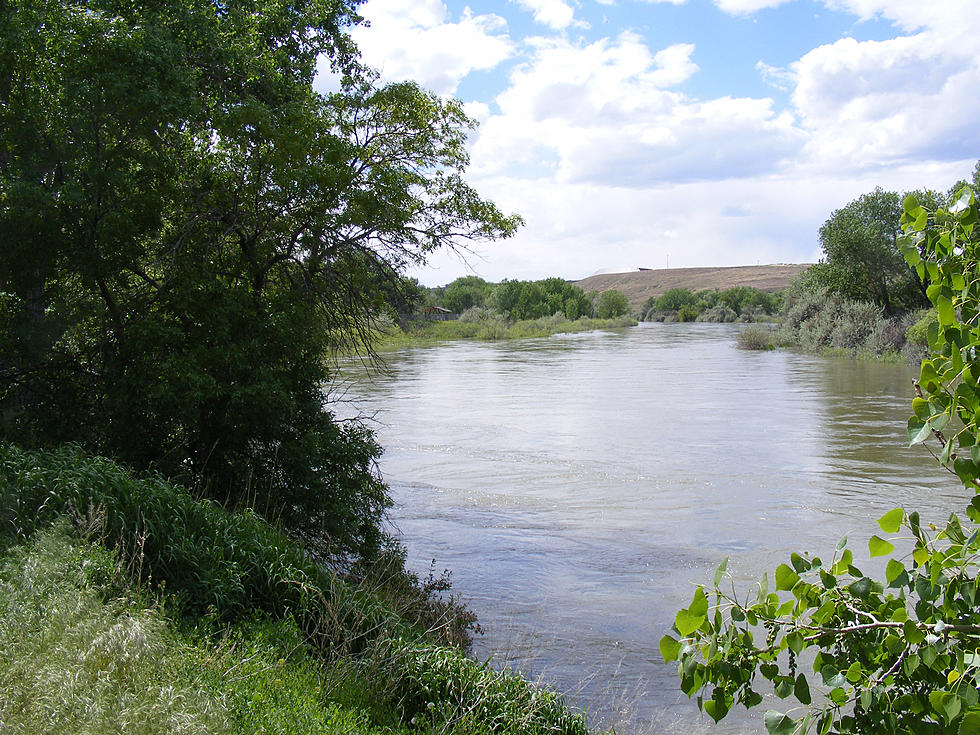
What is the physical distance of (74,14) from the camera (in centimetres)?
1002

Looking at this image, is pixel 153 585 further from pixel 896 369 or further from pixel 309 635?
pixel 896 369

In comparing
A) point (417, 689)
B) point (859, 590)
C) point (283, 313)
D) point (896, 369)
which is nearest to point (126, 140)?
point (283, 313)

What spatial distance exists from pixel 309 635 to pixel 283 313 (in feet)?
16.5

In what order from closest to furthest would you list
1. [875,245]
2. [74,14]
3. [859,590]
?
1. [859,590]
2. [74,14]
3. [875,245]

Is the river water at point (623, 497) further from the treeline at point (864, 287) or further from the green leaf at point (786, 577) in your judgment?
the treeline at point (864, 287)

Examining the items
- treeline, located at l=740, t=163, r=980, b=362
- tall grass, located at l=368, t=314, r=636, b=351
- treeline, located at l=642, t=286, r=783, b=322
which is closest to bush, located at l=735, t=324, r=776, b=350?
treeline, located at l=740, t=163, r=980, b=362

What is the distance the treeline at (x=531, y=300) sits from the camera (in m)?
96.4

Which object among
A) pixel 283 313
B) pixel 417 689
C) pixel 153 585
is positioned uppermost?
pixel 283 313

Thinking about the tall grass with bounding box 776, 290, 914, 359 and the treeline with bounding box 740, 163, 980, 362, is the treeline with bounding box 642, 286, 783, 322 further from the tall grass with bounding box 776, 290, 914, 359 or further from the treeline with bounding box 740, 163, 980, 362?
the treeline with bounding box 740, 163, 980, 362

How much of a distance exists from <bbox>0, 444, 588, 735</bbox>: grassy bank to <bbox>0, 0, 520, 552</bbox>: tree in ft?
6.00

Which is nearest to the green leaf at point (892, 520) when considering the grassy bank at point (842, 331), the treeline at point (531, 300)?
the grassy bank at point (842, 331)

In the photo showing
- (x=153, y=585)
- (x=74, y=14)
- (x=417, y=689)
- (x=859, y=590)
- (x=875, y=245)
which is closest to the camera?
(x=859, y=590)

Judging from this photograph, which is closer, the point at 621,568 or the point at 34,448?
the point at 34,448

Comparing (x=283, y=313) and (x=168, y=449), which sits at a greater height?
(x=283, y=313)
